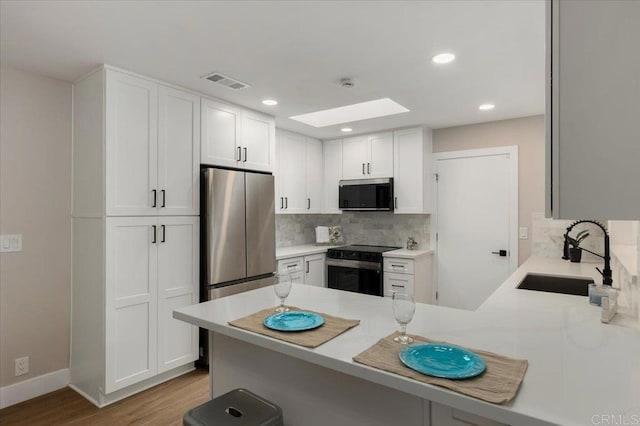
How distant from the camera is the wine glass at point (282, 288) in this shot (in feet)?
5.60

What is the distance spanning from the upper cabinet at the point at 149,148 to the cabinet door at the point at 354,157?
7.26 feet

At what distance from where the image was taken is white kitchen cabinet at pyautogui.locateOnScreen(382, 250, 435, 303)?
156 inches

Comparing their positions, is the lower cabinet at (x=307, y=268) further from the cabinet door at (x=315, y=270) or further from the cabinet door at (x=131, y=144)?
the cabinet door at (x=131, y=144)

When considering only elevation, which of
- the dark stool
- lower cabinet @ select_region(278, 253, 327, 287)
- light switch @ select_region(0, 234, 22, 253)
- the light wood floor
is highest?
light switch @ select_region(0, 234, 22, 253)

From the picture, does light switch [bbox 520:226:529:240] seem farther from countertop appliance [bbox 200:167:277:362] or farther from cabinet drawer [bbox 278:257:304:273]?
countertop appliance [bbox 200:167:277:362]

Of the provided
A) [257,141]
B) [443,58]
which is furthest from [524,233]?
[257,141]

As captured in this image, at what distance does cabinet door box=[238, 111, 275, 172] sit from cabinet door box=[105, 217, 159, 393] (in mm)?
1152

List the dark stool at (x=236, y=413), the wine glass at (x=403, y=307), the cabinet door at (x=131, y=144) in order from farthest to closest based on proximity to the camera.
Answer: the cabinet door at (x=131, y=144) < the dark stool at (x=236, y=413) < the wine glass at (x=403, y=307)

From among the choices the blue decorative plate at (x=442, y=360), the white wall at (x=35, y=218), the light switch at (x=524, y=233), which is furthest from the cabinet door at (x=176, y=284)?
the light switch at (x=524, y=233)

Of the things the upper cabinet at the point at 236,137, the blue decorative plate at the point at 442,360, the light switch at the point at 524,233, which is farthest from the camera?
the light switch at the point at 524,233

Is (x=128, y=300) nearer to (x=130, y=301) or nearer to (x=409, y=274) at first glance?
(x=130, y=301)

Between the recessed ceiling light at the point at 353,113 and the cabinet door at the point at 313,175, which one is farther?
the cabinet door at the point at 313,175

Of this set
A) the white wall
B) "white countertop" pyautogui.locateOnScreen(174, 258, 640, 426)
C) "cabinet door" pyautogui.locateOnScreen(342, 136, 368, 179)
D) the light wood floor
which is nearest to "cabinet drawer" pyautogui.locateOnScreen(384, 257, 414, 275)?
"cabinet door" pyautogui.locateOnScreen(342, 136, 368, 179)

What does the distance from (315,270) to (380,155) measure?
168 centimetres
